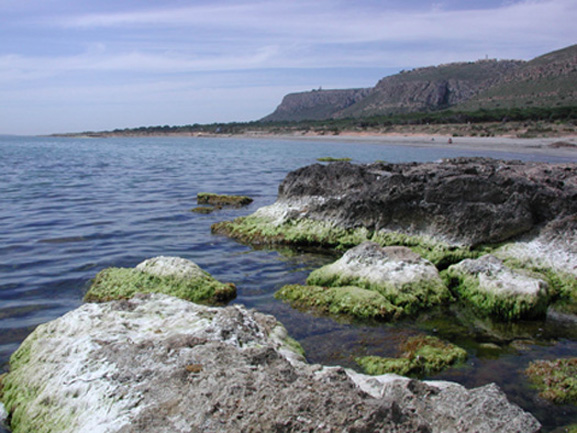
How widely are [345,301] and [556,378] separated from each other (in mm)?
3172

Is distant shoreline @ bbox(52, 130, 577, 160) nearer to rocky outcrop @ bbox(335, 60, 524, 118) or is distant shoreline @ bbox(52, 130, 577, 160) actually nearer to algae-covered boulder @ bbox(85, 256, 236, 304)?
algae-covered boulder @ bbox(85, 256, 236, 304)

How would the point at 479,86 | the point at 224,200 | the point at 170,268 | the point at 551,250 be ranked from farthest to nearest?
the point at 479,86 → the point at 224,200 → the point at 551,250 → the point at 170,268

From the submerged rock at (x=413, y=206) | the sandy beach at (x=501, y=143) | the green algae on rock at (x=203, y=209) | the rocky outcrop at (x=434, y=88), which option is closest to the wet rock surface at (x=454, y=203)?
the submerged rock at (x=413, y=206)

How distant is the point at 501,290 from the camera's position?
26.2ft

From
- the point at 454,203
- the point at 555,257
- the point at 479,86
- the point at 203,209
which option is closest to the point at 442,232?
the point at 454,203

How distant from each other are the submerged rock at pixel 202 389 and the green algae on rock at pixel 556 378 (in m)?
1.60

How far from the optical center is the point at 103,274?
933 cm

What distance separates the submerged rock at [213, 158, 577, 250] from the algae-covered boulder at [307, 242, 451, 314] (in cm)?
181

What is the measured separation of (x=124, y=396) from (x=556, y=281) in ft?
25.1

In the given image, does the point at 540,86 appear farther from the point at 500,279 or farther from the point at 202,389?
the point at 202,389

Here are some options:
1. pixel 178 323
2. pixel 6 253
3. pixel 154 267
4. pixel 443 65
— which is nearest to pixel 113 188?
pixel 6 253

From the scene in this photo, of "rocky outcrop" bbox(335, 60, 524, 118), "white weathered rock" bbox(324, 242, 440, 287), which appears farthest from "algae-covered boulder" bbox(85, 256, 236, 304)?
"rocky outcrop" bbox(335, 60, 524, 118)

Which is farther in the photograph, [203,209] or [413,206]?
[203,209]

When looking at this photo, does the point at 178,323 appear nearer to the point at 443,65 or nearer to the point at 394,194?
the point at 394,194
